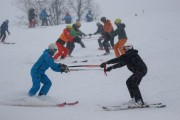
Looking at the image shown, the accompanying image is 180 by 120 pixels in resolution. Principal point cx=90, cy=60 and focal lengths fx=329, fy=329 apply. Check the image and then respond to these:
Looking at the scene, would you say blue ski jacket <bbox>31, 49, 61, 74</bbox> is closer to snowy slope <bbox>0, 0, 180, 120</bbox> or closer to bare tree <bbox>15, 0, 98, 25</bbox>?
snowy slope <bbox>0, 0, 180, 120</bbox>

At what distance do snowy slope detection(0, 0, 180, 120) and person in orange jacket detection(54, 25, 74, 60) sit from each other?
409 millimetres

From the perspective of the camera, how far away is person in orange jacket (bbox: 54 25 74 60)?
15.1 meters

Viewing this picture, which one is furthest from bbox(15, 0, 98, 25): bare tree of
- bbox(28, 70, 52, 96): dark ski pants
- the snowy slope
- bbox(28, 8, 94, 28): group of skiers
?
bbox(28, 70, 52, 96): dark ski pants

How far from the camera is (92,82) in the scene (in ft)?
39.1

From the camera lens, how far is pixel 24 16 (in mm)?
57500

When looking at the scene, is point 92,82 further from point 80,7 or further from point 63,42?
point 80,7

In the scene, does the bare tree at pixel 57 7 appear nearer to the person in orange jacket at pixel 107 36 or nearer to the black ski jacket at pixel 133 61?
the person in orange jacket at pixel 107 36

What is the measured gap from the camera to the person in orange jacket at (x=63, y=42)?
15102 millimetres

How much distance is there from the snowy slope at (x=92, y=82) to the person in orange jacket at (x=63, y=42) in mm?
409

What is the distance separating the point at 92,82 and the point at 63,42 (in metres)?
3.83

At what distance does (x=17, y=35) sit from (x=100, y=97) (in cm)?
1647

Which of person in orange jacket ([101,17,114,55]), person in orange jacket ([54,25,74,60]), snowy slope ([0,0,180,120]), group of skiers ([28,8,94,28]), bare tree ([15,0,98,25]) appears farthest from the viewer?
bare tree ([15,0,98,25])

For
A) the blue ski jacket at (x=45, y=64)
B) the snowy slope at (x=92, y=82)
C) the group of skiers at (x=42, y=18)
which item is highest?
the group of skiers at (x=42, y=18)

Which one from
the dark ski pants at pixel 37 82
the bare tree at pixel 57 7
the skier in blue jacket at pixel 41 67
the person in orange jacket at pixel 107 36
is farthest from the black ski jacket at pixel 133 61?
the bare tree at pixel 57 7
